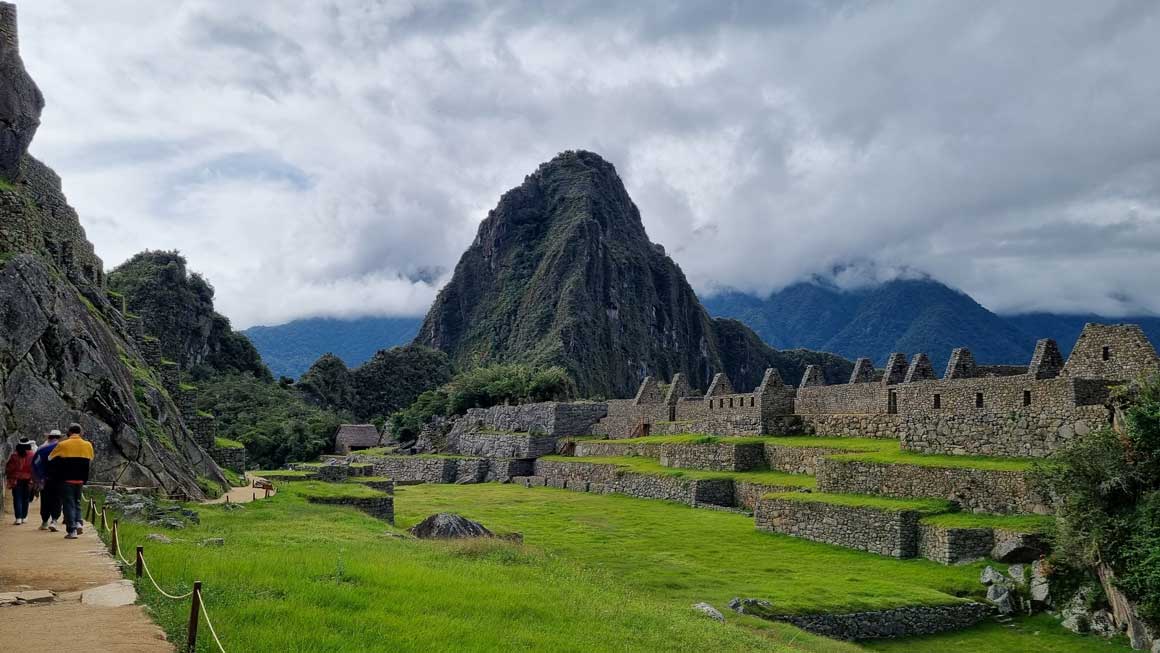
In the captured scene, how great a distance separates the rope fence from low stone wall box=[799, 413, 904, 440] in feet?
63.2

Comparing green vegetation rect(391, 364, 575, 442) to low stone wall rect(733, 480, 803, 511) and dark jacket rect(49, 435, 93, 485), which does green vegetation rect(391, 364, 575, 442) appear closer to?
low stone wall rect(733, 480, 803, 511)

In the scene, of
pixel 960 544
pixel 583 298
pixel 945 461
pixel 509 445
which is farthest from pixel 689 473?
pixel 583 298

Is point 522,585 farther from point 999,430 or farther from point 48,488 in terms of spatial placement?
point 999,430

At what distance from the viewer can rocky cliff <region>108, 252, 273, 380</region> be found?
74375 mm

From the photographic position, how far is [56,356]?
1570 centimetres

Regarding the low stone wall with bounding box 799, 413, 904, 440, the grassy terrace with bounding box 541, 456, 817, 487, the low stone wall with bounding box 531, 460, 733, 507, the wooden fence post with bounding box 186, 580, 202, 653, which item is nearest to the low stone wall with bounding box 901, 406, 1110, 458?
the low stone wall with bounding box 799, 413, 904, 440

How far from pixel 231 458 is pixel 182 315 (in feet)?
170

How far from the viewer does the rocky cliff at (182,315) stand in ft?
244

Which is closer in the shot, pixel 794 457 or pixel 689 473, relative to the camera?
pixel 794 457

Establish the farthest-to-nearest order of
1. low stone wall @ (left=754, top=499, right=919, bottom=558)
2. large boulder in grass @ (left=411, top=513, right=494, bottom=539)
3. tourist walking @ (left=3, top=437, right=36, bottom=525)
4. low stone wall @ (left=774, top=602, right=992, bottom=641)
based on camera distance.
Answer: low stone wall @ (left=754, top=499, right=919, bottom=558)
large boulder in grass @ (left=411, top=513, right=494, bottom=539)
low stone wall @ (left=774, top=602, right=992, bottom=641)
tourist walking @ (left=3, top=437, right=36, bottom=525)

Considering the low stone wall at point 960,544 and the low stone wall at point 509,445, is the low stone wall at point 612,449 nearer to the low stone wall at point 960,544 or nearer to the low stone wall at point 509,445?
the low stone wall at point 509,445

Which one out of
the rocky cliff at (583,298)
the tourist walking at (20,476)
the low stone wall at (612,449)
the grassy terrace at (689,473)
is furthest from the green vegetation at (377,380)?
the tourist walking at (20,476)

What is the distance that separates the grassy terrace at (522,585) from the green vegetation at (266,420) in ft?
128

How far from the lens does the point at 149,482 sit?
1705cm
